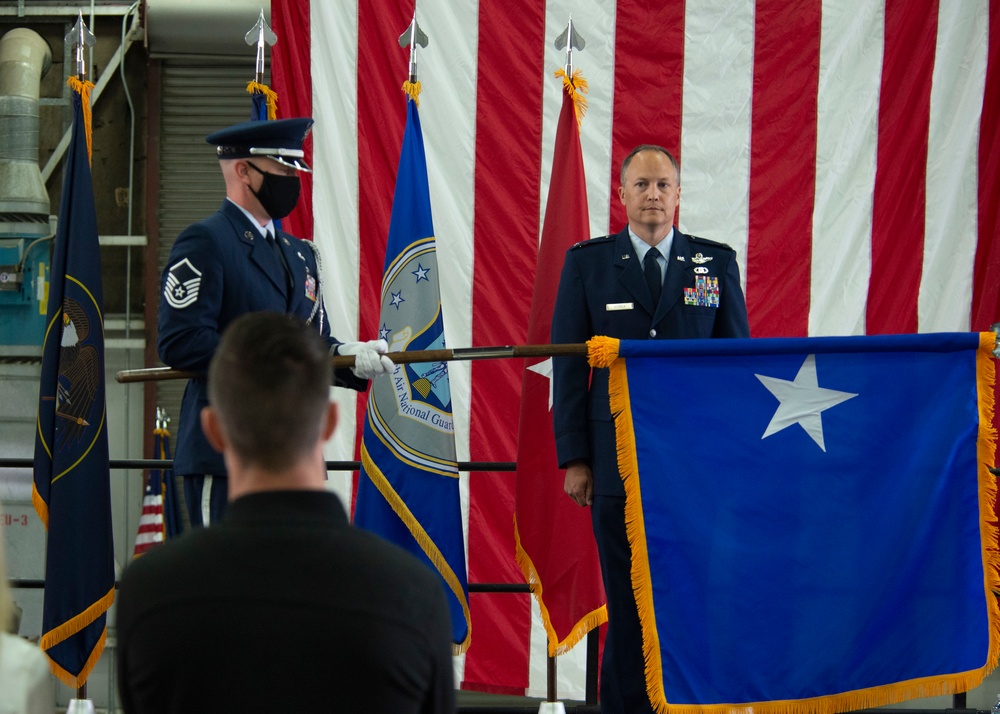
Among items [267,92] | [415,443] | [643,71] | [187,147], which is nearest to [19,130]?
[187,147]

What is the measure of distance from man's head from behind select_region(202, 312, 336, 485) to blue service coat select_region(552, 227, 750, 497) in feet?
5.06

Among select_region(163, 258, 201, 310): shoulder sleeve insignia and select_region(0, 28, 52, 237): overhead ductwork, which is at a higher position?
select_region(0, 28, 52, 237): overhead ductwork

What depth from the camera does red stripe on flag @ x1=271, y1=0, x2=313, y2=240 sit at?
12.9 feet

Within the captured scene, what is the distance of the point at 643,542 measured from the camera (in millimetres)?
2420

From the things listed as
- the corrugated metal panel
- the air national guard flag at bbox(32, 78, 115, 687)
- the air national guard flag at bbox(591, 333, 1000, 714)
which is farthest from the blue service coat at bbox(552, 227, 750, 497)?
the corrugated metal panel

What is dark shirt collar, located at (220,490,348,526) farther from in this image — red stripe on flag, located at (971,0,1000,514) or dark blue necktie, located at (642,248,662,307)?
red stripe on flag, located at (971,0,1000,514)

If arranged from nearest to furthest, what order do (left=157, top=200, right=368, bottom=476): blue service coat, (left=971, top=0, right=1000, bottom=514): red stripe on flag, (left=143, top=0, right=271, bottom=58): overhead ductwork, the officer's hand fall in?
(left=157, top=200, right=368, bottom=476): blue service coat
the officer's hand
(left=971, top=0, right=1000, bottom=514): red stripe on flag
(left=143, top=0, right=271, bottom=58): overhead ductwork

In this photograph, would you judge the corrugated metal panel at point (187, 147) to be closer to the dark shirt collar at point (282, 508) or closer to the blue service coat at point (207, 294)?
the blue service coat at point (207, 294)

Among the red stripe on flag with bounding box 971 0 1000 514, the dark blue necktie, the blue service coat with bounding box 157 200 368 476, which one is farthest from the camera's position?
the red stripe on flag with bounding box 971 0 1000 514

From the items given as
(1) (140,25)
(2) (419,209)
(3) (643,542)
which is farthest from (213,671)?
(1) (140,25)

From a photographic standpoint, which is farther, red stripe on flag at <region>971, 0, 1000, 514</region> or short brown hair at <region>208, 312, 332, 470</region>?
red stripe on flag at <region>971, 0, 1000, 514</region>

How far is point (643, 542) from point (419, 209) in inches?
51.3

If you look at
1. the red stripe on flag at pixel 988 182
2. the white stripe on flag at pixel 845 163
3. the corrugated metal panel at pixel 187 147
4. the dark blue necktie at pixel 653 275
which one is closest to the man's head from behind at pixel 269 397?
the dark blue necktie at pixel 653 275

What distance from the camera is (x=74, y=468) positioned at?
301cm
